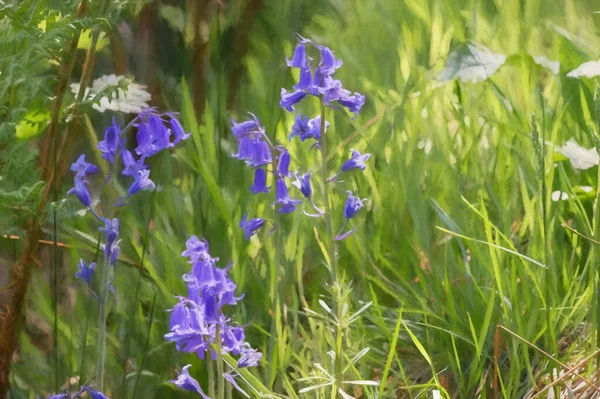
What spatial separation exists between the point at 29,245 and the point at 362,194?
85 cm

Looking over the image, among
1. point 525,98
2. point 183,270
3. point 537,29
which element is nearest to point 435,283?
point 183,270

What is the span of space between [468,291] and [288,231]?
0.55 meters

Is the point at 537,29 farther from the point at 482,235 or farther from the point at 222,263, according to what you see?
the point at 222,263

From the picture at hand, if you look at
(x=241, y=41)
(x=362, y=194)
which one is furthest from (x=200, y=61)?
(x=362, y=194)

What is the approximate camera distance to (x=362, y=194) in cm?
202

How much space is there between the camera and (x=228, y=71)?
2.49m

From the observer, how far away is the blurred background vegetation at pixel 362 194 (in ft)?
5.18

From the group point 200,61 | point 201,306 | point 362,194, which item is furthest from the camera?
point 200,61

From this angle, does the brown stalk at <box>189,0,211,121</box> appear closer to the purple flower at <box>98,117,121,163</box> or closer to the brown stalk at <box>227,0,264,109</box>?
the brown stalk at <box>227,0,264,109</box>

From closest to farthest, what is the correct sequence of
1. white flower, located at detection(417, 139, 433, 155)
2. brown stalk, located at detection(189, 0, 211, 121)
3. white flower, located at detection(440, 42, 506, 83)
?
1. white flower, located at detection(440, 42, 506, 83)
2. white flower, located at detection(417, 139, 433, 155)
3. brown stalk, located at detection(189, 0, 211, 121)

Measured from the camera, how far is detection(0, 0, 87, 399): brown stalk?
1.60 m

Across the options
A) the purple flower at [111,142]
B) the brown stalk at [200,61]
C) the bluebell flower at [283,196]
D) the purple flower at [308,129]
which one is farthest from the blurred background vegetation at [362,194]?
the purple flower at [308,129]

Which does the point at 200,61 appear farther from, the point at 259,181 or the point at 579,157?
the point at 579,157

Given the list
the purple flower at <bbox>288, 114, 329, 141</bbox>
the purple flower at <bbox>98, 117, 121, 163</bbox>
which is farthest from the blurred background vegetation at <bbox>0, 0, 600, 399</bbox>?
the purple flower at <bbox>288, 114, 329, 141</bbox>
